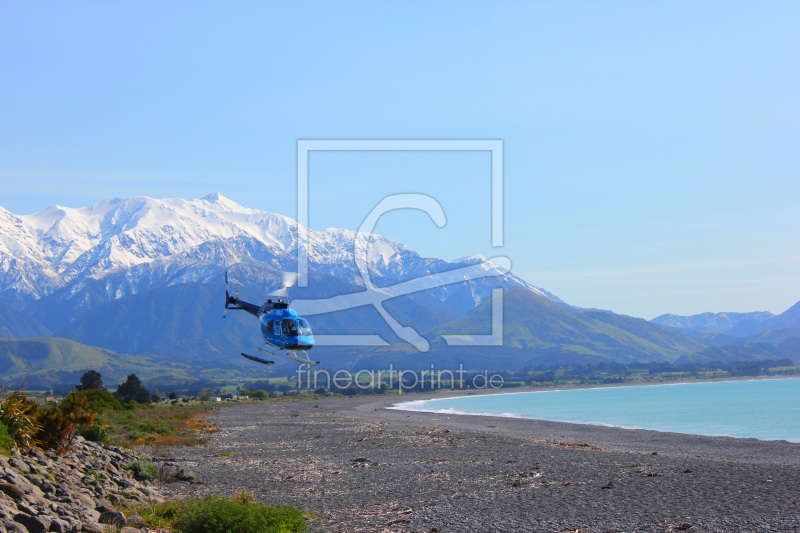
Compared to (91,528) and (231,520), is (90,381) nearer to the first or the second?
(91,528)

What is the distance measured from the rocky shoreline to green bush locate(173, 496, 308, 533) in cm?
119

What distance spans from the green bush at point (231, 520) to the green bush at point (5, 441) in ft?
16.0

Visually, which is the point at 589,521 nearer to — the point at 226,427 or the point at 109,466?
the point at 109,466

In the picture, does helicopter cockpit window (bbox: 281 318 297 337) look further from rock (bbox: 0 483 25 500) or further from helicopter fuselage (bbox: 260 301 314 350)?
rock (bbox: 0 483 25 500)

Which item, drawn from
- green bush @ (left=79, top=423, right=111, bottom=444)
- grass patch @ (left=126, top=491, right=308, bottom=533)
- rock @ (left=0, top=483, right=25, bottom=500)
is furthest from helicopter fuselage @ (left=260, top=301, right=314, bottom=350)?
rock @ (left=0, top=483, right=25, bottom=500)

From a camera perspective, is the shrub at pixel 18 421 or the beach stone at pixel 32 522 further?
the shrub at pixel 18 421

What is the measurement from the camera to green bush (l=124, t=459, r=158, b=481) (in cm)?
2322

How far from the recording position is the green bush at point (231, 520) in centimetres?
1488

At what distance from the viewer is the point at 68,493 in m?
17.3

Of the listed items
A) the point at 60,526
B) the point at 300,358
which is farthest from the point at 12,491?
the point at 300,358

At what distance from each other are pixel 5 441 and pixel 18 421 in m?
1.86

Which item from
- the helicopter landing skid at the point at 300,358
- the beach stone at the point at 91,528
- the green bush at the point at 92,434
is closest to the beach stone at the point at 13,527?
the beach stone at the point at 91,528

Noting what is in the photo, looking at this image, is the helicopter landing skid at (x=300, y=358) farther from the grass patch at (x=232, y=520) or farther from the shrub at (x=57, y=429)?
the grass patch at (x=232, y=520)

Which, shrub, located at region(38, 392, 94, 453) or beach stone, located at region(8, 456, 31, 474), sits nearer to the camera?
beach stone, located at region(8, 456, 31, 474)
